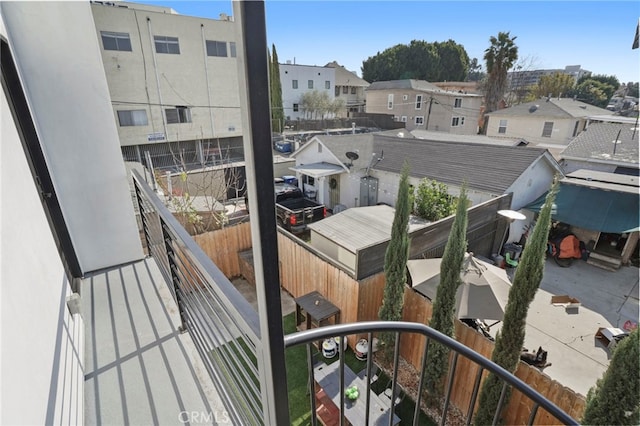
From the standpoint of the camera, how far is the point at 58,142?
2.87 m

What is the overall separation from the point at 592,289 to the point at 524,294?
5.75 m

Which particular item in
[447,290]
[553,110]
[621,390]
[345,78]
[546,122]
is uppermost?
[345,78]

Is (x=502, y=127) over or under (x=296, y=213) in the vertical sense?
over

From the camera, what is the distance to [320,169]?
11672mm

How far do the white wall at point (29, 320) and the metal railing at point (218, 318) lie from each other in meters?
0.66

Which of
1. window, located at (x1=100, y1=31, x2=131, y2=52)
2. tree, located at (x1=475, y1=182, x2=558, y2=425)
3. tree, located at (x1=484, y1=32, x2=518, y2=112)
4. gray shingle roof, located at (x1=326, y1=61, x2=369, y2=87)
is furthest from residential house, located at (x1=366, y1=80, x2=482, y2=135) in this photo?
tree, located at (x1=475, y1=182, x2=558, y2=425)

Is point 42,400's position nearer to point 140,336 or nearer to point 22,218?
point 22,218

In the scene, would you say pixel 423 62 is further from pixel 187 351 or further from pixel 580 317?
pixel 187 351

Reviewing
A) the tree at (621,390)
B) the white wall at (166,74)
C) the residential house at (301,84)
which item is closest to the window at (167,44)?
the white wall at (166,74)

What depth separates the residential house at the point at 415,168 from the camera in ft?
29.2

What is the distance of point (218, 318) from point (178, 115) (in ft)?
60.2

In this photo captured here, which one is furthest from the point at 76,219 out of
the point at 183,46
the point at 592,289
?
the point at 183,46

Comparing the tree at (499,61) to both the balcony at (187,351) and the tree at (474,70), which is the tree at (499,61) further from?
the tree at (474,70)

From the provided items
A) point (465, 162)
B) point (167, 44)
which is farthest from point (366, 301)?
point (167, 44)
